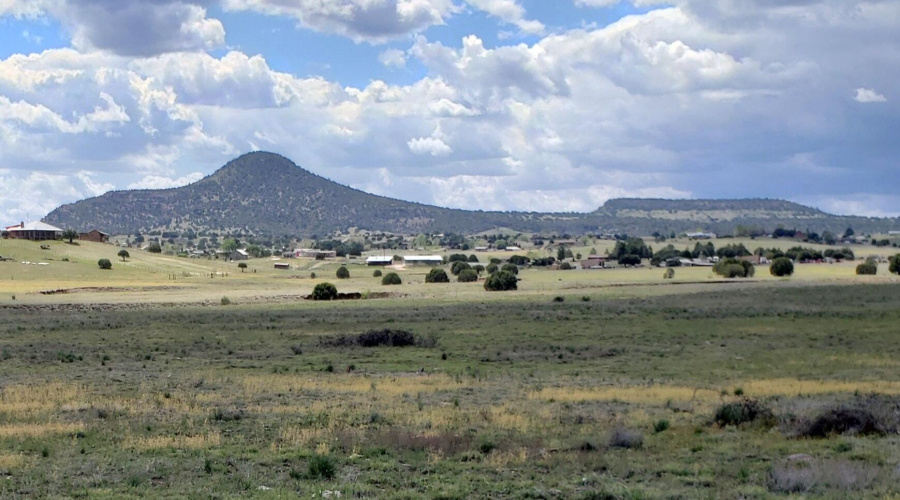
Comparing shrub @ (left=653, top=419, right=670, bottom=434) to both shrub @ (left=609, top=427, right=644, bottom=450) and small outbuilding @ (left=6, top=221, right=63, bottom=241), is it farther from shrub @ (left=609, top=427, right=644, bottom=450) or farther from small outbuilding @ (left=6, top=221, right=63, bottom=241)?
small outbuilding @ (left=6, top=221, right=63, bottom=241)

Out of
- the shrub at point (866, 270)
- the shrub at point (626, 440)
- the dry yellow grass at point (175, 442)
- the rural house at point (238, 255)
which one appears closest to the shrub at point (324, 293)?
the shrub at point (866, 270)

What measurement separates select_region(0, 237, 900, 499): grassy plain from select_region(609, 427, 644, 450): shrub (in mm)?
36

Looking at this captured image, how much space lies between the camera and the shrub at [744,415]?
16.9 m

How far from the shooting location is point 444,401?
21.2 metres

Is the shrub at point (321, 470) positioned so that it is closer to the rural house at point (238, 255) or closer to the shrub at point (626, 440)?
the shrub at point (626, 440)

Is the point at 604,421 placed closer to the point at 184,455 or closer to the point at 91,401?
the point at 184,455

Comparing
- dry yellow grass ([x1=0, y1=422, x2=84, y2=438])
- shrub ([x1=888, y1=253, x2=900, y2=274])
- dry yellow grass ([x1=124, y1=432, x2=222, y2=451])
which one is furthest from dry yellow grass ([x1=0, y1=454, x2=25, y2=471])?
shrub ([x1=888, y1=253, x2=900, y2=274])

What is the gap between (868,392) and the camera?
22.0 m

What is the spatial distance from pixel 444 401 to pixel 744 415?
666 cm

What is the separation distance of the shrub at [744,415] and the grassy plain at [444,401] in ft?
1.39

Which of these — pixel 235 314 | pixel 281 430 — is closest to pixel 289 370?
pixel 281 430

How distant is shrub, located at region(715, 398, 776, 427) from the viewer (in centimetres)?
1689

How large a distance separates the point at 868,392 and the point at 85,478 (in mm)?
16894

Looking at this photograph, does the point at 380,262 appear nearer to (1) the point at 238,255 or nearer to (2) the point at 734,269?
(1) the point at 238,255
